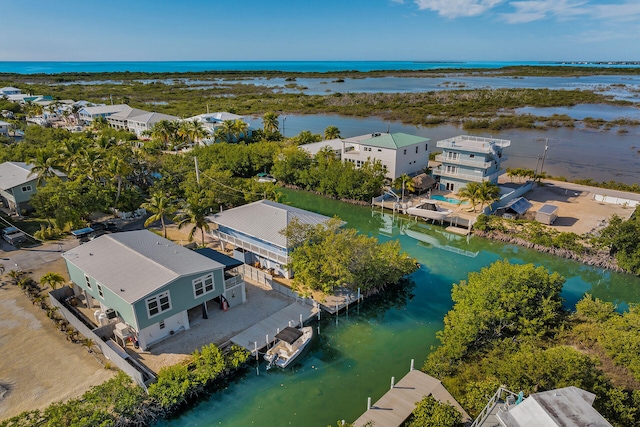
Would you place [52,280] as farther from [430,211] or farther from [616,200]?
[616,200]

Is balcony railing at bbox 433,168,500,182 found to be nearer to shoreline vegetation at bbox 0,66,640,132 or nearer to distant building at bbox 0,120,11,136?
shoreline vegetation at bbox 0,66,640,132

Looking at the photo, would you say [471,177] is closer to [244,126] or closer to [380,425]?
[380,425]

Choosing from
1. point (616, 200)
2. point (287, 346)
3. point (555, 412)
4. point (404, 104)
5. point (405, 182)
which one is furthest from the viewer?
point (404, 104)

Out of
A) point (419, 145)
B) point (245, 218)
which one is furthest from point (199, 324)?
point (419, 145)

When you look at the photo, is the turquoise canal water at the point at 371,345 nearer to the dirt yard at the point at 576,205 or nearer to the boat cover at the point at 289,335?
the boat cover at the point at 289,335

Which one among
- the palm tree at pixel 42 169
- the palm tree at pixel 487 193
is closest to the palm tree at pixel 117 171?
the palm tree at pixel 42 169

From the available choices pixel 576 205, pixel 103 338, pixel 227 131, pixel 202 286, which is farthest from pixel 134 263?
pixel 227 131

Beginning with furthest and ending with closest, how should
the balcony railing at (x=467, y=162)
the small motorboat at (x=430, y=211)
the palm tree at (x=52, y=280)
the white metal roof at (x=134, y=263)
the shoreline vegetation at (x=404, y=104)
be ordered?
the shoreline vegetation at (x=404, y=104) < the balcony railing at (x=467, y=162) < the small motorboat at (x=430, y=211) < the palm tree at (x=52, y=280) < the white metal roof at (x=134, y=263)
